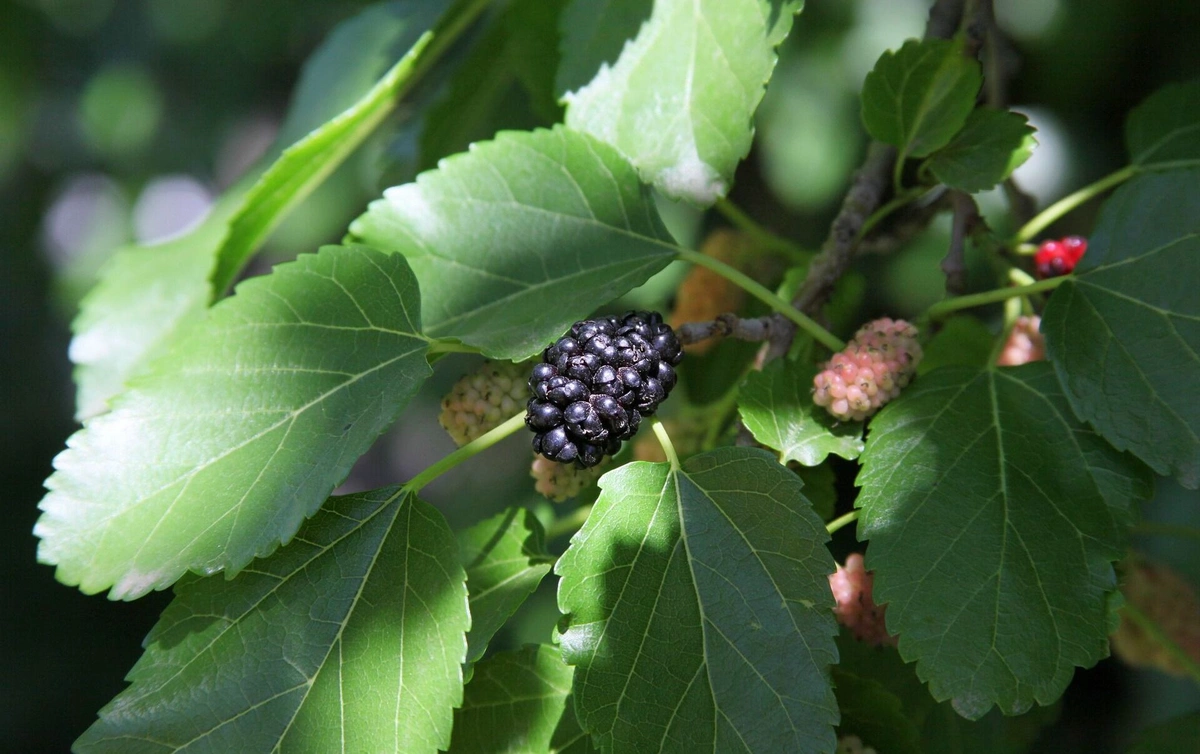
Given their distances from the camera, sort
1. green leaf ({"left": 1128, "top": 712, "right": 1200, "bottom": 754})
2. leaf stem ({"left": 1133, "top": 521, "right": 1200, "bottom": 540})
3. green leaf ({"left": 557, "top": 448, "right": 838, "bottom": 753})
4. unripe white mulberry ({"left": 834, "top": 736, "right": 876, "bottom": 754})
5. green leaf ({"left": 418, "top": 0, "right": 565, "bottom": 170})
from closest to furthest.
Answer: green leaf ({"left": 557, "top": 448, "right": 838, "bottom": 753})
unripe white mulberry ({"left": 834, "top": 736, "right": 876, "bottom": 754})
green leaf ({"left": 1128, "top": 712, "right": 1200, "bottom": 754})
leaf stem ({"left": 1133, "top": 521, "right": 1200, "bottom": 540})
green leaf ({"left": 418, "top": 0, "right": 565, "bottom": 170})

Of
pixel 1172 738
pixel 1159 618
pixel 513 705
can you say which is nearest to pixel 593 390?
pixel 513 705

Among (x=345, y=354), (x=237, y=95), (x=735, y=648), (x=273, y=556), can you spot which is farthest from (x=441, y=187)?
(x=237, y=95)

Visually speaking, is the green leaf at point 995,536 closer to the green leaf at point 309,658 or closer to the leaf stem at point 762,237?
the green leaf at point 309,658

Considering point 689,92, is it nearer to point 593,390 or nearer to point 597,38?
point 597,38

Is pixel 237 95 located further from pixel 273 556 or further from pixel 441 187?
pixel 273 556

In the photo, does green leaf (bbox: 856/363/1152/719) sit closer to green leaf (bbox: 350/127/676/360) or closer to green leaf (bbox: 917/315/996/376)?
green leaf (bbox: 917/315/996/376)

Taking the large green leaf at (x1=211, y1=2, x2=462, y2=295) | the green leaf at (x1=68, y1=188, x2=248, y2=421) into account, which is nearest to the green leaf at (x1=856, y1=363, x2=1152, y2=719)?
the large green leaf at (x1=211, y1=2, x2=462, y2=295)
